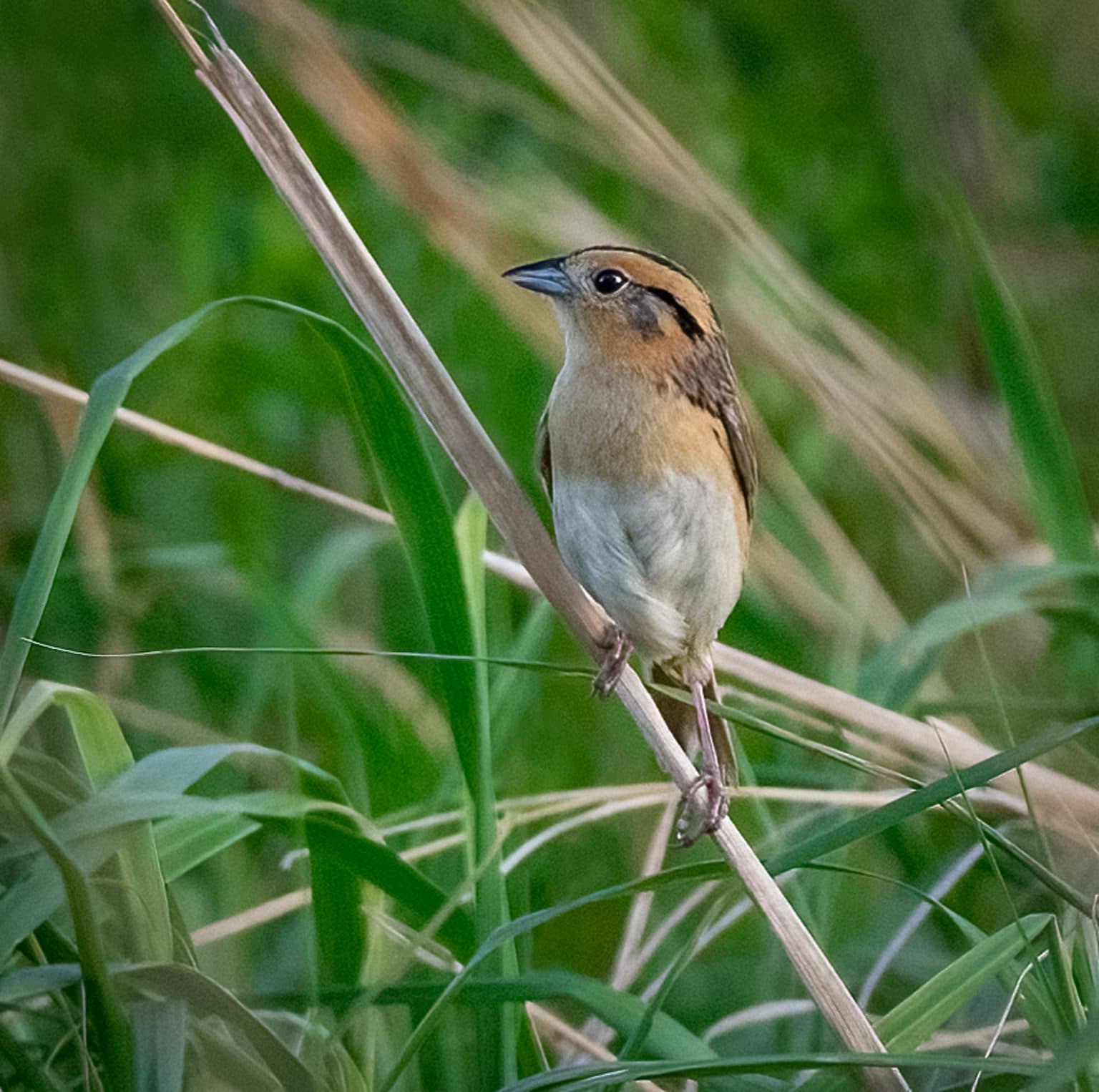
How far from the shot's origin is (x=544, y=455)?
2297 mm

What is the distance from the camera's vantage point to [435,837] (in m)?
2.47

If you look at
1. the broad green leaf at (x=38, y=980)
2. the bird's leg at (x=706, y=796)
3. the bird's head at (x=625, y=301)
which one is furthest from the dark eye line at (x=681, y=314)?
the broad green leaf at (x=38, y=980)

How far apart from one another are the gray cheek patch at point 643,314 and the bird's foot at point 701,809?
660mm

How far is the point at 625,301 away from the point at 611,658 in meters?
0.55

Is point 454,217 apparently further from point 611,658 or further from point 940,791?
point 940,791

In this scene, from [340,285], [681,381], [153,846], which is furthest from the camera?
[681,381]

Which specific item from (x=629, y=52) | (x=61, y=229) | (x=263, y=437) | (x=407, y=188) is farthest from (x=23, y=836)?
(x=629, y=52)

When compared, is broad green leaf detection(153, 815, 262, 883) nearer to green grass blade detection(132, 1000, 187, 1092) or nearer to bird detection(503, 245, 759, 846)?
green grass blade detection(132, 1000, 187, 1092)

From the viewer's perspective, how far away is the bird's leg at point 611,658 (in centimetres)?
199

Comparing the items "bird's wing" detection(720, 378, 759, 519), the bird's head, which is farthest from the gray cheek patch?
"bird's wing" detection(720, 378, 759, 519)

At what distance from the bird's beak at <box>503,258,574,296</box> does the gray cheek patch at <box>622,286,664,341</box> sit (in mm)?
94

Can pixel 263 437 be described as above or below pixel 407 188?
below

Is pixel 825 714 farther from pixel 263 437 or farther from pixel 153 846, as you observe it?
pixel 263 437

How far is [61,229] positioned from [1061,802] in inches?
114
